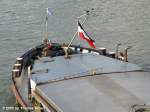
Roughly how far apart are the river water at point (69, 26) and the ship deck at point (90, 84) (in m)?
6.13

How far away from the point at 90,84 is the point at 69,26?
67.7 feet

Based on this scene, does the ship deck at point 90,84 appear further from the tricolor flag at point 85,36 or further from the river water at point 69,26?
the river water at point 69,26

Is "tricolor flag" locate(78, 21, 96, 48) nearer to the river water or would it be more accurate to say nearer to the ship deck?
the ship deck

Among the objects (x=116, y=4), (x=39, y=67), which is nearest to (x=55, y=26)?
(x=116, y=4)

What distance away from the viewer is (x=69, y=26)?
116 ft

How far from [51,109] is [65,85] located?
1.47 metres

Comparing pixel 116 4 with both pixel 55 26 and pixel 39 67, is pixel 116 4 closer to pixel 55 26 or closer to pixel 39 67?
pixel 55 26

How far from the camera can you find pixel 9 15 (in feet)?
129

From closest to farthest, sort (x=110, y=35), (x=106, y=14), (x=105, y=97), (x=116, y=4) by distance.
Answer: (x=105, y=97), (x=110, y=35), (x=106, y=14), (x=116, y=4)

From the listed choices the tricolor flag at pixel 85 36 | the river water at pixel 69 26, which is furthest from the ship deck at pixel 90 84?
the river water at pixel 69 26

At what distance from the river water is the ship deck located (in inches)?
241

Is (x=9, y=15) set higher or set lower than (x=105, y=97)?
higher

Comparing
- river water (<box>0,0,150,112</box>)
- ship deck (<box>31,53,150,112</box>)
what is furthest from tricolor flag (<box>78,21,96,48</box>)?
river water (<box>0,0,150,112</box>)

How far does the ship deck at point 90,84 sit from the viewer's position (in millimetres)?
13469
